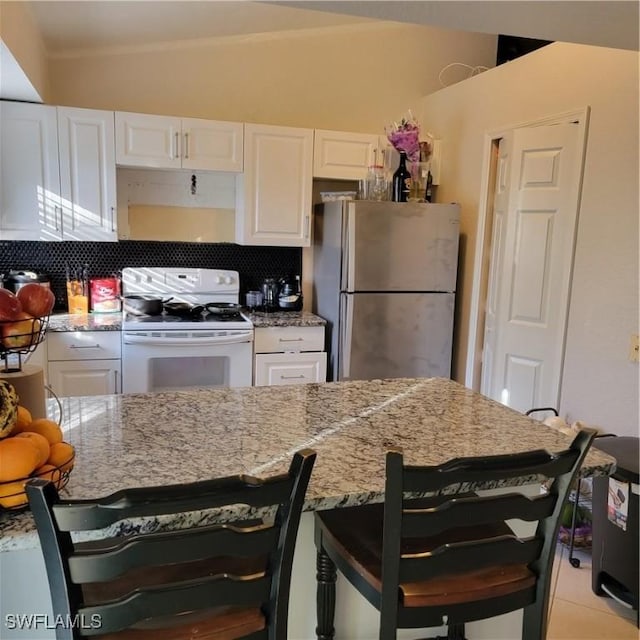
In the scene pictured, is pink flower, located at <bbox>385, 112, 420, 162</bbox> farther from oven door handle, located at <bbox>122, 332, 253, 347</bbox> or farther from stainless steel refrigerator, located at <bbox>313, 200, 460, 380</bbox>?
oven door handle, located at <bbox>122, 332, 253, 347</bbox>

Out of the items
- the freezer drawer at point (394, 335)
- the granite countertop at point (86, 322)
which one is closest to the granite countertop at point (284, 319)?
the freezer drawer at point (394, 335)

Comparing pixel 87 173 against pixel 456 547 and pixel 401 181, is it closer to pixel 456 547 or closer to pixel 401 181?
pixel 401 181

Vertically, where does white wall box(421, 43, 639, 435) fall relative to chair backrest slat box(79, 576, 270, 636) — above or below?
above

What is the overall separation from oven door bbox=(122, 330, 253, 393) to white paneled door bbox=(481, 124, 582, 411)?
60.1 inches

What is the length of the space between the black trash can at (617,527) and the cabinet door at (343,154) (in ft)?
7.47

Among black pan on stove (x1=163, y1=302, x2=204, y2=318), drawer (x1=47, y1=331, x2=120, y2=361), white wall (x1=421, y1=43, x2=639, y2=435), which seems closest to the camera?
white wall (x1=421, y1=43, x2=639, y2=435)

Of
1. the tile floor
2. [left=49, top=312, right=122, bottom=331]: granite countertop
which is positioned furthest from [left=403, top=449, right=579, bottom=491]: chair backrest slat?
[left=49, top=312, right=122, bottom=331]: granite countertop

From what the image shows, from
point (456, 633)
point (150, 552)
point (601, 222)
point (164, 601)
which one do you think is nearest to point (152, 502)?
point (150, 552)

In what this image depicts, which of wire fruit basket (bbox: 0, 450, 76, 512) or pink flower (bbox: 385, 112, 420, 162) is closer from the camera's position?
wire fruit basket (bbox: 0, 450, 76, 512)

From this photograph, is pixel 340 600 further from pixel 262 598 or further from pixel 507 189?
pixel 507 189

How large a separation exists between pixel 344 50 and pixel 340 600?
3.54m

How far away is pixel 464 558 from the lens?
3.54 ft

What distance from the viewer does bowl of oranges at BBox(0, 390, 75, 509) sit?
92 centimetres

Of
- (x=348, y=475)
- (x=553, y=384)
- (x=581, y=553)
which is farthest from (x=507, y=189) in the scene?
(x=348, y=475)
